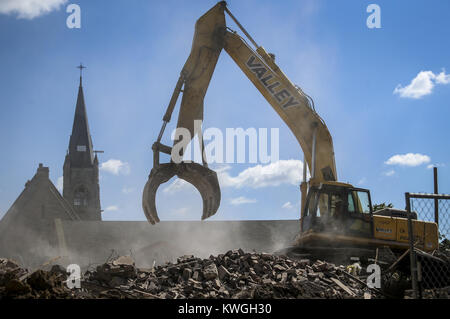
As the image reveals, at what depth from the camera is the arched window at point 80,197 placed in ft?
172

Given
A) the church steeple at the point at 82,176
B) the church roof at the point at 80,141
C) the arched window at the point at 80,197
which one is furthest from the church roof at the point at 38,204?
the church roof at the point at 80,141

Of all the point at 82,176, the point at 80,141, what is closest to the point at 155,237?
the point at 82,176

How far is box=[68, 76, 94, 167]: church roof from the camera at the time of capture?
54406 millimetres

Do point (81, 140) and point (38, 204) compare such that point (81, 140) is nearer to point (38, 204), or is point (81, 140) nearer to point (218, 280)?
point (38, 204)

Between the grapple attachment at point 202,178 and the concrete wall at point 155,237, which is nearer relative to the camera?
the grapple attachment at point 202,178

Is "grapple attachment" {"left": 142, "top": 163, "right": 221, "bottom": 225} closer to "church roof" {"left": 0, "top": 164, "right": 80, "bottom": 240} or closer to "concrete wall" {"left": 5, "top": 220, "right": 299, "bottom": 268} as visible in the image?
"concrete wall" {"left": 5, "top": 220, "right": 299, "bottom": 268}

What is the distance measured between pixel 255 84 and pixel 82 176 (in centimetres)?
4427

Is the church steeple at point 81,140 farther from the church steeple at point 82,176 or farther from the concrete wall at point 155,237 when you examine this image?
the concrete wall at point 155,237

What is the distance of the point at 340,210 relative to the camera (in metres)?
10.7

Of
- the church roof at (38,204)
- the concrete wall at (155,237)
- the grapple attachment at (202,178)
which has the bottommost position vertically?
the concrete wall at (155,237)

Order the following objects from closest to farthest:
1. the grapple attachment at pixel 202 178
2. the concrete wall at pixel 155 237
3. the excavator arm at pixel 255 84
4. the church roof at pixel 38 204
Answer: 1. the grapple attachment at pixel 202 178
2. the excavator arm at pixel 255 84
3. the concrete wall at pixel 155 237
4. the church roof at pixel 38 204
